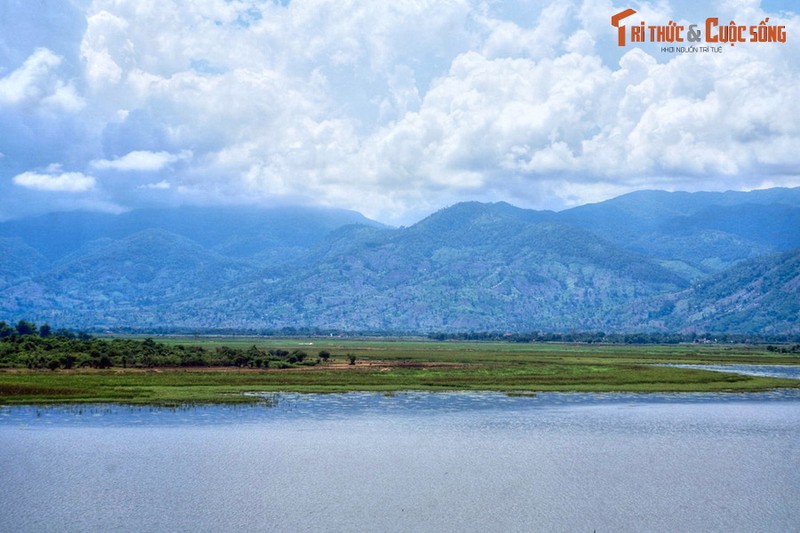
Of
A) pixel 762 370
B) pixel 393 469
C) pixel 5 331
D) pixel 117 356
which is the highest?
pixel 5 331

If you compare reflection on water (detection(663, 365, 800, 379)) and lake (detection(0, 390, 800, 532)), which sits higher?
reflection on water (detection(663, 365, 800, 379))

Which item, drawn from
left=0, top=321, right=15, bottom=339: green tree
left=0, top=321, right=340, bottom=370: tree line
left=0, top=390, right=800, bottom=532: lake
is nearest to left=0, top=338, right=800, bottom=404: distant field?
left=0, top=321, right=340, bottom=370: tree line

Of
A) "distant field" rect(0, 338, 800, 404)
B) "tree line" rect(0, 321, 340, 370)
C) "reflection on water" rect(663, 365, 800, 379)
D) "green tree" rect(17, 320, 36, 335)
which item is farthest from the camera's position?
"green tree" rect(17, 320, 36, 335)

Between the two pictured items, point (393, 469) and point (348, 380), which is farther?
point (348, 380)

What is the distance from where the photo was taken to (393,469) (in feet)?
148

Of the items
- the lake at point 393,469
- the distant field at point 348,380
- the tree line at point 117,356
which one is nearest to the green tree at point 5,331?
the tree line at point 117,356

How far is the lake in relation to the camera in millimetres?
36250

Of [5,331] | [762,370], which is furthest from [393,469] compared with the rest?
[5,331]

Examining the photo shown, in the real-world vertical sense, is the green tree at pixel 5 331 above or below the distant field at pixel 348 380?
above

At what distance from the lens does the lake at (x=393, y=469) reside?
3625cm

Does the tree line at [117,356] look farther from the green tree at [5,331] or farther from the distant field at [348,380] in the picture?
the green tree at [5,331]

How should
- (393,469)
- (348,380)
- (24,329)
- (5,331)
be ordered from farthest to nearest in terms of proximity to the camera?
(24,329), (5,331), (348,380), (393,469)

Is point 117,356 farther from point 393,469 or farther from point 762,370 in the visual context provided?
point 762,370

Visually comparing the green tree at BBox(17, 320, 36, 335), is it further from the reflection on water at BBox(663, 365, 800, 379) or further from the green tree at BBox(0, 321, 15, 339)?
the reflection on water at BBox(663, 365, 800, 379)
